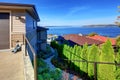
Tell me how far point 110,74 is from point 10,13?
814 centimetres

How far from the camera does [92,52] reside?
45.3 feet

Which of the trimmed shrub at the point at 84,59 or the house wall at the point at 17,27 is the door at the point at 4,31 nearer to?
the house wall at the point at 17,27

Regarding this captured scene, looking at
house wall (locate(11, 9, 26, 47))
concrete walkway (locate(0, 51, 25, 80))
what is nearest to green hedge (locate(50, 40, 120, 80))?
house wall (locate(11, 9, 26, 47))

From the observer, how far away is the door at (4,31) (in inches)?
403

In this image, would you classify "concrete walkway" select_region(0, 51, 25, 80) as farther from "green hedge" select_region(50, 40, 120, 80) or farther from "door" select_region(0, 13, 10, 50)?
"green hedge" select_region(50, 40, 120, 80)

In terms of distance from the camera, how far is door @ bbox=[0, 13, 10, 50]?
33.6 ft

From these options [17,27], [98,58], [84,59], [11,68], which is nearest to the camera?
[11,68]

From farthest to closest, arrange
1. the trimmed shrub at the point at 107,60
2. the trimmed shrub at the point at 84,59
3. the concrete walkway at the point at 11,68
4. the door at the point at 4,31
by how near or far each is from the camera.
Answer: the trimmed shrub at the point at 84,59
the trimmed shrub at the point at 107,60
the door at the point at 4,31
the concrete walkway at the point at 11,68

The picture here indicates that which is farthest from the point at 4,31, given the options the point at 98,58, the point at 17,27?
the point at 98,58

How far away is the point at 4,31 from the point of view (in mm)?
10359

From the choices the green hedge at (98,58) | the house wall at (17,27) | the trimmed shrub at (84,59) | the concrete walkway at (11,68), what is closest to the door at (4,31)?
the house wall at (17,27)

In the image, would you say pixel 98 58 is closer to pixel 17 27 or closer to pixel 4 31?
pixel 17 27

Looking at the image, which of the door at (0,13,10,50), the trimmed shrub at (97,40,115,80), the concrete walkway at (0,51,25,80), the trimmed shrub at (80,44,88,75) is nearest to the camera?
the concrete walkway at (0,51,25,80)

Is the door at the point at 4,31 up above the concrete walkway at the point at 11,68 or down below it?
above
